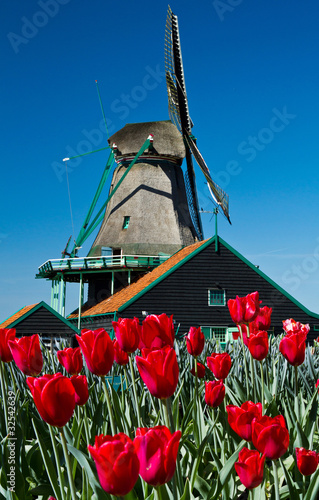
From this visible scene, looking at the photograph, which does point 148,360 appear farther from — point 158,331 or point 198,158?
point 198,158

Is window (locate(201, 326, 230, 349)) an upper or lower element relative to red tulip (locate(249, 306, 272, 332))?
lower

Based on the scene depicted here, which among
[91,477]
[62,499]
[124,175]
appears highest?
[124,175]

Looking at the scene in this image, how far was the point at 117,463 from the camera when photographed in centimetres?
121

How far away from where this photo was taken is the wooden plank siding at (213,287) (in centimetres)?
2059

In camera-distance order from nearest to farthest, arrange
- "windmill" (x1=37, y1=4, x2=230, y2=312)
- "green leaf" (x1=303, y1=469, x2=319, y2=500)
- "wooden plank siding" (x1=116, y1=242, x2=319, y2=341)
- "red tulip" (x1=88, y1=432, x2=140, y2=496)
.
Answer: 1. "red tulip" (x1=88, y1=432, x2=140, y2=496)
2. "green leaf" (x1=303, y1=469, x2=319, y2=500)
3. "wooden plank siding" (x1=116, y1=242, x2=319, y2=341)
4. "windmill" (x1=37, y1=4, x2=230, y2=312)

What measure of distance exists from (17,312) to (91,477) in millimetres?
21754

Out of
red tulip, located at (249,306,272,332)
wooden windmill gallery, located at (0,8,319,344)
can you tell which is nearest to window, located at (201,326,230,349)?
wooden windmill gallery, located at (0,8,319,344)

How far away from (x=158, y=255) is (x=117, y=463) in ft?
84.3

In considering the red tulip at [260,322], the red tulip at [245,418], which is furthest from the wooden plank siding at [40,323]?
the red tulip at [245,418]

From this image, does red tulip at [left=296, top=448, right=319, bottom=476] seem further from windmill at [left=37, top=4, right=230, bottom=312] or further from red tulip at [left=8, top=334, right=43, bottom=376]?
windmill at [left=37, top=4, right=230, bottom=312]

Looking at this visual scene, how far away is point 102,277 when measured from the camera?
27.2 meters

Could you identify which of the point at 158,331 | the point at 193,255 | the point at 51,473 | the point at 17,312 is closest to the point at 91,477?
the point at 51,473

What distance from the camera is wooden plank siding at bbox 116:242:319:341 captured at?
67.6 ft

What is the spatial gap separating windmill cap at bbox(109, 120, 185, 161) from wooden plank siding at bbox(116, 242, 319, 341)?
10.7m
